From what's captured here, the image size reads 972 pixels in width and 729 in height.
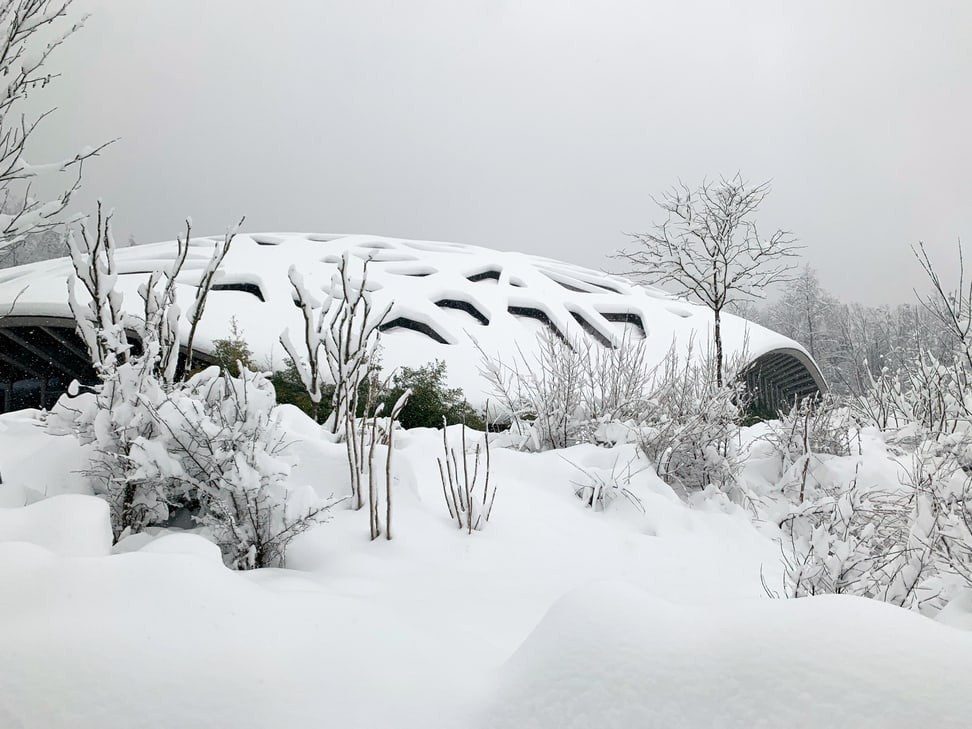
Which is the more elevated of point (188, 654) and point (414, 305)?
point (414, 305)

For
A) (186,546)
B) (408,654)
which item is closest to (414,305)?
(186,546)

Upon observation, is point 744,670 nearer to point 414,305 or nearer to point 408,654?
point 408,654

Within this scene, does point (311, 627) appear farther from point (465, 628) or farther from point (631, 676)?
point (631, 676)

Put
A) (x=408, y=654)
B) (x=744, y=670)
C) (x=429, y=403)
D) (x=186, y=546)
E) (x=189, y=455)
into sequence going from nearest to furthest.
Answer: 1. (x=744, y=670)
2. (x=408, y=654)
3. (x=186, y=546)
4. (x=189, y=455)
5. (x=429, y=403)

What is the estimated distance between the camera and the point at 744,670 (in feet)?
3.87

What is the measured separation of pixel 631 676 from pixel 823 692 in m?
0.36

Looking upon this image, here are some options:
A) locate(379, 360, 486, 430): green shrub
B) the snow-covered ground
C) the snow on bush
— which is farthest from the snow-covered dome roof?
the snow-covered ground

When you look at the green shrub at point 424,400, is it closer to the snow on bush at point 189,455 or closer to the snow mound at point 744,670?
the snow on bush at point 189,455

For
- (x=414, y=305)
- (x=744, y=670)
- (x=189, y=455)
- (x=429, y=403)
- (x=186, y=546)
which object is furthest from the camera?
(x=414, y=305)

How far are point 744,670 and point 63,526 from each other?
2.28 meters

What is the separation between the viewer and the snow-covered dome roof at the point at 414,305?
730 inches

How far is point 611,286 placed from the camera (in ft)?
90.4

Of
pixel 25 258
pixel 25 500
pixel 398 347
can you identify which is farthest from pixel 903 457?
pixel 25 258

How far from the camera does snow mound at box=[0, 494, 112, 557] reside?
205 cm
